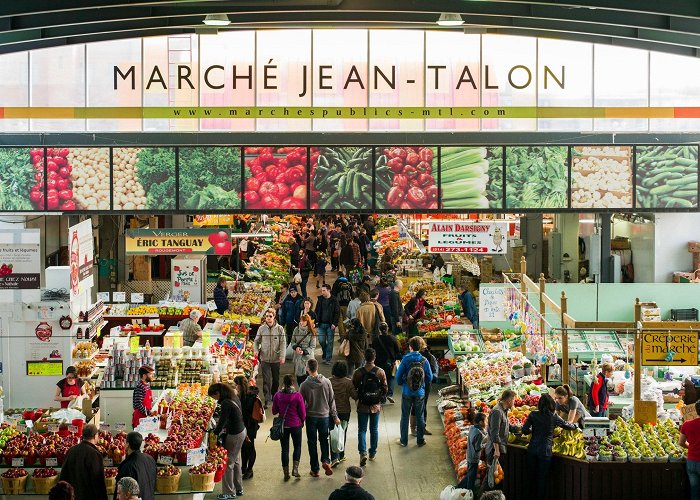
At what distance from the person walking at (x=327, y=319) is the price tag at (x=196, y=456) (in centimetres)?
804

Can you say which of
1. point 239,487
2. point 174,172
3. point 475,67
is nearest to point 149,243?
point 174,172

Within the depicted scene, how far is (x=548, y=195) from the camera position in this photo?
65.9ft

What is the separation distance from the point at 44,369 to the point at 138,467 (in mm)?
6759

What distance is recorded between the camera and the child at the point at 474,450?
1390cm

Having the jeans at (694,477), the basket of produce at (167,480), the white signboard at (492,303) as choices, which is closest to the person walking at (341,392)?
the basket of produce at (167,480)

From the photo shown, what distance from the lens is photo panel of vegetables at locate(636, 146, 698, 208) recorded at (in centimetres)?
2006

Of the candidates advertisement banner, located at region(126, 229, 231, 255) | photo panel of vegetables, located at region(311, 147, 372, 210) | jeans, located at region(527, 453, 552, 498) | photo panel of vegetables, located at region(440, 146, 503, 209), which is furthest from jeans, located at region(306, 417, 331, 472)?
advertisement banner, located at region(126, 229, 231, 255)

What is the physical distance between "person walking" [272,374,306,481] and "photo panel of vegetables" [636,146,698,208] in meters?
7.61

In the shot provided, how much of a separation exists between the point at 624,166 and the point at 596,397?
4844 millimetres

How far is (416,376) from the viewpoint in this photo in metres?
16.4

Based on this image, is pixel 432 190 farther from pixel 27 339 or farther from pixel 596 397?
pixel 27 339

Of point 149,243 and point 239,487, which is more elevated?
point 149,243

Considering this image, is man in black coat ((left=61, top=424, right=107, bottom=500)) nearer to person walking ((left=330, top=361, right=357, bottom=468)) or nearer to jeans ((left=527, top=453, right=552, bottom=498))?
person walking ((left=330, top=361, right=357, bottom=468))

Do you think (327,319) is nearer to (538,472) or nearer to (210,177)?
(210,177)
